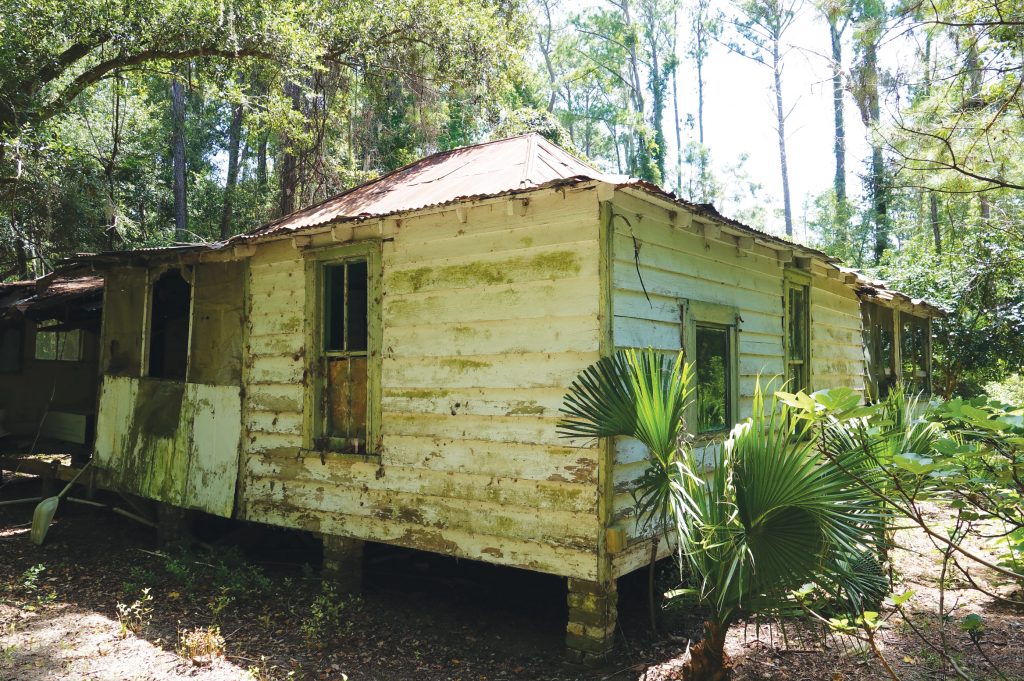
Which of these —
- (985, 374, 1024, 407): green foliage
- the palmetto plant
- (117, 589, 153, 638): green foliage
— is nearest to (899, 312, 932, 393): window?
(985, 374, 1024, 407): green foliage

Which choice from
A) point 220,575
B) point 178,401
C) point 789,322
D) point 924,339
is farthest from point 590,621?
point 924,339

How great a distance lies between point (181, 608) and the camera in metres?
5.97

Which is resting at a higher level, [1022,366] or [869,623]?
[1022,366]

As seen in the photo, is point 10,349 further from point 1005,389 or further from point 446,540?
point 1005,389

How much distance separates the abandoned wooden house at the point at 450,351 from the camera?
16.5 ft

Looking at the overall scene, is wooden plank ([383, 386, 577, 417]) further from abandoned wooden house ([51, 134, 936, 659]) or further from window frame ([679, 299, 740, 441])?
window frame ([679, 299, 740, 441])

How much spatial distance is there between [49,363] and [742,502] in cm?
1138

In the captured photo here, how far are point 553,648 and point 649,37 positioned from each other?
36202 millimetres

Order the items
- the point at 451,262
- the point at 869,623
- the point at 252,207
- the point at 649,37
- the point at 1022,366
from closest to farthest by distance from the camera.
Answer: the point at 869,623, the point at 451,262, the point at 1022,366, the point at 252,207, the point at 649,37

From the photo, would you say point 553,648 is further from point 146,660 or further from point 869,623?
point 146,660

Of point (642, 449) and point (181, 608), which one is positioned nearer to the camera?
point (642, 449)

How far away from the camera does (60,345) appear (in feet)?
38.1

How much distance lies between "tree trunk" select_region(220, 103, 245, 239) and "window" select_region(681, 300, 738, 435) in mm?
20669

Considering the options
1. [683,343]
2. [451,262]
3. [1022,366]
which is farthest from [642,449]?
[1022,366]
